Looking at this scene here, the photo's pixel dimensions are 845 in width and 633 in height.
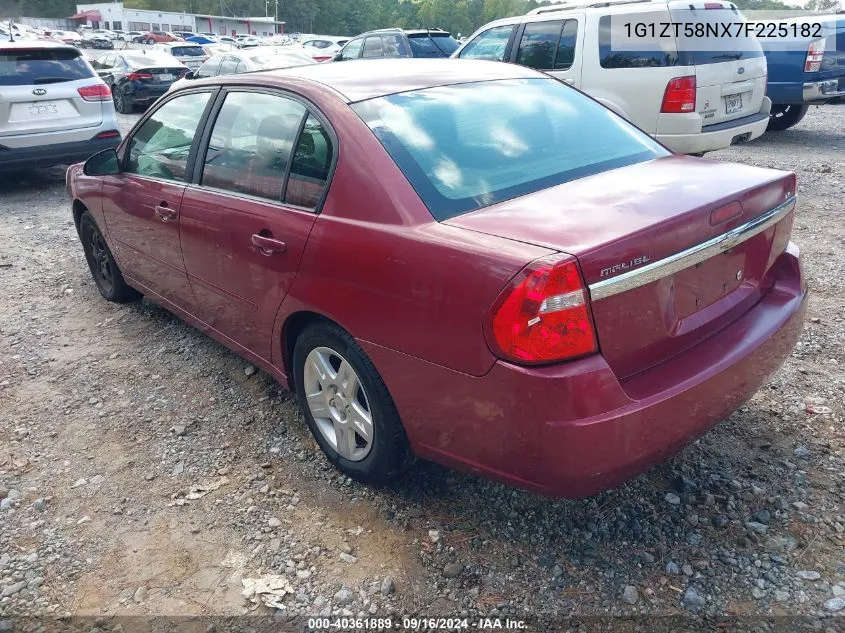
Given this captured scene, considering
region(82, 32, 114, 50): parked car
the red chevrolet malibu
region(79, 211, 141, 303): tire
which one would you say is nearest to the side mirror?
region(79, 211, 141, 303): tire

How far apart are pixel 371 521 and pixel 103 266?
10.9 ft

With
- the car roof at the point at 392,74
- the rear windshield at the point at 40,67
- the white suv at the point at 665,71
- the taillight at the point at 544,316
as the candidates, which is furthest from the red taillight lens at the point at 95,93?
the taillight at the point at 544,316

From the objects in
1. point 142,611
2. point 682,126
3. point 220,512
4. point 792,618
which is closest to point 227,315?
point 220,512

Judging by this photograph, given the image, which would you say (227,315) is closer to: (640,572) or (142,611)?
(142,611)

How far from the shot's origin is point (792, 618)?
2115mm

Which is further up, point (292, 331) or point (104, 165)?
point (104, 165)

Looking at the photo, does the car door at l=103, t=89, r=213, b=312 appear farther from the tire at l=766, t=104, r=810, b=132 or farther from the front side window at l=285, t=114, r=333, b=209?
the tire at l=766, t=104, r=810, b=132

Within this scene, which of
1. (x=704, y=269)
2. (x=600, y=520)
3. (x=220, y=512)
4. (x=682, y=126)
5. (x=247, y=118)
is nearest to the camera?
(x=704, y=269)

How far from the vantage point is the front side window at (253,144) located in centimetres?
295

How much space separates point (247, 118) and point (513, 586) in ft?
7.70

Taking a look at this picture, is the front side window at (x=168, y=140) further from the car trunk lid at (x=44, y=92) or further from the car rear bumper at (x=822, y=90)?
the car rear bumper at (x=822, y=90)

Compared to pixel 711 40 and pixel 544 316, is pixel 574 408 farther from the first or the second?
pixel 711 40

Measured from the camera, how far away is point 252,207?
300 cm

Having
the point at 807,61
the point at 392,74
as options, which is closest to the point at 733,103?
the point at 807,61
